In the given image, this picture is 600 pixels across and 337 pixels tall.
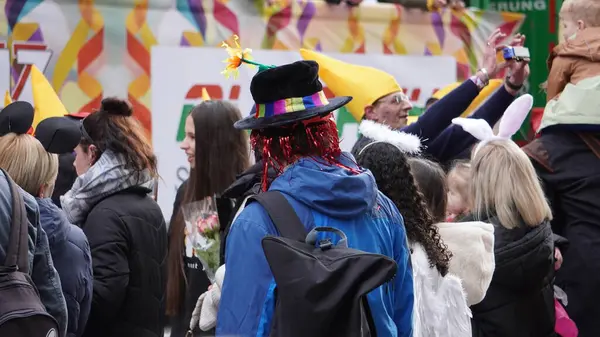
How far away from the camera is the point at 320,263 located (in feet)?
8.37

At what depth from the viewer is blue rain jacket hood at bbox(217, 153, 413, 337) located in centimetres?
266

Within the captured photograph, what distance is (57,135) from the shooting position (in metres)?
4.38

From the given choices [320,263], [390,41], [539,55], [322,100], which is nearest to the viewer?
[320,263]

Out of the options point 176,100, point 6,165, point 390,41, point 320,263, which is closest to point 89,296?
point 6,165

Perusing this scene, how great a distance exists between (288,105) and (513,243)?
1777mm

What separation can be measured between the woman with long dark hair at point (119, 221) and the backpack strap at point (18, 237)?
114 cm

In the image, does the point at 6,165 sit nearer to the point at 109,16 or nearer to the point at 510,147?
the point at 510,147

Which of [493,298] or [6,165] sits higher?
[6,165]

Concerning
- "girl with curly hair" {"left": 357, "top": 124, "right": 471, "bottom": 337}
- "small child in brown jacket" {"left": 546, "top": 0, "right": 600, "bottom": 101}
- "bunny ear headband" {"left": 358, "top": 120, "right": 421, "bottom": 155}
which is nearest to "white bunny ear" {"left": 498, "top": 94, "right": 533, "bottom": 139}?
"small child in brown jacket" {"left": 546, "top": 0, "right": 600, "bottom": 101}

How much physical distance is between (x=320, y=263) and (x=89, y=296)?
1790 mm

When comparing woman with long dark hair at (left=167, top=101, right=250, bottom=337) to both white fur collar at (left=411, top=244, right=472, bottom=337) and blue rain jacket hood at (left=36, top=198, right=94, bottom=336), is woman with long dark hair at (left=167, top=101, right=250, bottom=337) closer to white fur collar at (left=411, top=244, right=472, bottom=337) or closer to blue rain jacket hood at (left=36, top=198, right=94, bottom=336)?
blue rain jacket hood at (left=36, top=198, right=94, bottom=336)

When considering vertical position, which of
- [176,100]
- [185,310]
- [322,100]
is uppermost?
[322,100]

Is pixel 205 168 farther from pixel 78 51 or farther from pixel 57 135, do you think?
pixel 78 51

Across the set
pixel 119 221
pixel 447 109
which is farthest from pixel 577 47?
pixel 119 221
